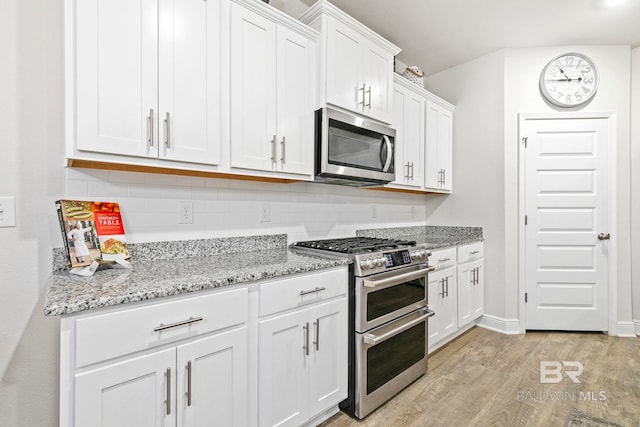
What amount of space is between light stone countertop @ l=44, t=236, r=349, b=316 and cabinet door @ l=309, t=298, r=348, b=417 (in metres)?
0.25

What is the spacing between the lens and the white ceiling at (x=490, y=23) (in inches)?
98.3

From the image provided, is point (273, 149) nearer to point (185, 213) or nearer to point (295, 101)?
point (295, 101)

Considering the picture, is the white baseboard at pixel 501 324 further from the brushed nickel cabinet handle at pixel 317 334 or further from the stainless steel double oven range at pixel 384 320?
the brushed nickel cabinet handle at pixel 317 334

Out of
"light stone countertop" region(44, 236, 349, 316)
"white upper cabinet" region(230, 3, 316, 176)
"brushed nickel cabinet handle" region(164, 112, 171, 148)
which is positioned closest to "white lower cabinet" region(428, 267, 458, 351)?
"light stone countertop" region(44, 236, 349, 316)

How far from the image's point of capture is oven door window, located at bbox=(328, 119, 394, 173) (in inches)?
83.7

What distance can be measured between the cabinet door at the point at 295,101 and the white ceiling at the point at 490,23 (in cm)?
72

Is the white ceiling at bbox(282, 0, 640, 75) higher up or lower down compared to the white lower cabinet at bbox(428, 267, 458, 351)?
higher up

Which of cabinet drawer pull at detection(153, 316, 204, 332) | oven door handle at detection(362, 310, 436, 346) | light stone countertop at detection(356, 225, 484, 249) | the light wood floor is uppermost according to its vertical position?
light stone countertop at detection(356, 225, 484, 249)

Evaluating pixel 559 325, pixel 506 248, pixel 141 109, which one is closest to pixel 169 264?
pixel 141 109

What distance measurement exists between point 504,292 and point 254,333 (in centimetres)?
273

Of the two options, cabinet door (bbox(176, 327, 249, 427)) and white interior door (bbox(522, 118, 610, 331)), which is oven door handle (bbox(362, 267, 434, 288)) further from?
white interior door (bbox(522, 118, 610, 331))

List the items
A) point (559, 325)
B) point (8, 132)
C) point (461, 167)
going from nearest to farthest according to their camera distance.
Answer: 1. point (8, 132)
2. point (559, 325)
3. point (461, 167)

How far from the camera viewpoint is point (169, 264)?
1.64 metres

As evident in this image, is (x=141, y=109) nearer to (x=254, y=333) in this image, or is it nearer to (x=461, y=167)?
(x=254, y=333)
